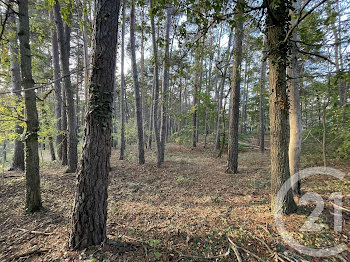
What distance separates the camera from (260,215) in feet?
11.0

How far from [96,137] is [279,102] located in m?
3.27

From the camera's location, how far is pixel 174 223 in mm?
3287

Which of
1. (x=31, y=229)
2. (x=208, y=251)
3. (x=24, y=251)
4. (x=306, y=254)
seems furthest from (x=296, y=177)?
(x=31, y=229)

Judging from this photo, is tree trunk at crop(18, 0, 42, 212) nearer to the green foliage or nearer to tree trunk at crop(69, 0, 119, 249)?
the green foliage

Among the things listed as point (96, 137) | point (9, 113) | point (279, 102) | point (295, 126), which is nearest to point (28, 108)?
point (9, 113)

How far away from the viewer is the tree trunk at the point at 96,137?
7.77ft

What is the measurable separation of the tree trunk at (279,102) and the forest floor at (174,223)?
0.45 metres

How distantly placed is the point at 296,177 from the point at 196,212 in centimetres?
254

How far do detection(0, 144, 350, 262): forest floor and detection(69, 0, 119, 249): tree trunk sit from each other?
14.5 inches

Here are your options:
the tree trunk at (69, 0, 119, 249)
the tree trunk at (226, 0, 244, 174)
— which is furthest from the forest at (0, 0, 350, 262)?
the tree trunk at (226, 0, 244, 174)

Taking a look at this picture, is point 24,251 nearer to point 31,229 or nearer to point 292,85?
point 31,229

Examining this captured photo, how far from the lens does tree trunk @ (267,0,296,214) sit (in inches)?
114
